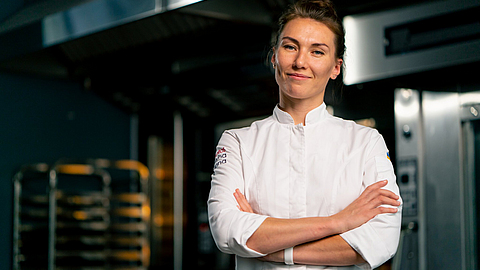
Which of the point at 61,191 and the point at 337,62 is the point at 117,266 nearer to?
the point at 61,191

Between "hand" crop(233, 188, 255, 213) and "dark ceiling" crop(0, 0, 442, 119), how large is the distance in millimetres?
1223

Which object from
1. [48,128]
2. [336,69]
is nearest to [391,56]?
[336,69]

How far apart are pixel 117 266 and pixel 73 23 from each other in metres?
1.81

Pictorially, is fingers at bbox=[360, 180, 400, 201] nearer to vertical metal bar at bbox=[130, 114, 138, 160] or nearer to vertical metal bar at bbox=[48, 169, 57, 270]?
vertical metal bar at bbox=[48, 169, 57, 270]

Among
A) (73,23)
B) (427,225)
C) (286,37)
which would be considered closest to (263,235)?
(286,37)

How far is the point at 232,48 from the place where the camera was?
2943 mm

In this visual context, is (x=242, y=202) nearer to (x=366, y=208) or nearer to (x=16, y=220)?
(x=366, y=208)

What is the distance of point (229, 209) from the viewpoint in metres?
1.11

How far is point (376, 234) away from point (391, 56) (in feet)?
3.87

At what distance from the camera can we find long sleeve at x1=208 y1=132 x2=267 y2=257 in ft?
3.52

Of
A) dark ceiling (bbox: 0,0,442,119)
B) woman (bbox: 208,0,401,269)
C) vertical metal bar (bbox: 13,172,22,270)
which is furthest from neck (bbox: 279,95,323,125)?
vertical metal bar (bbox: 13,172,22,270)

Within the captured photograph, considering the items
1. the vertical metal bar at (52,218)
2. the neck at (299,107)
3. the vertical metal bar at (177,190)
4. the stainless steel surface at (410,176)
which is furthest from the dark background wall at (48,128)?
the neck at (299,107)

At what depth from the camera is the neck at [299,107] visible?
1185 millimetres

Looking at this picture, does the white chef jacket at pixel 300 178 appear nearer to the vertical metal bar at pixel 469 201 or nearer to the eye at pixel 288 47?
the eye at pixel 288 47
